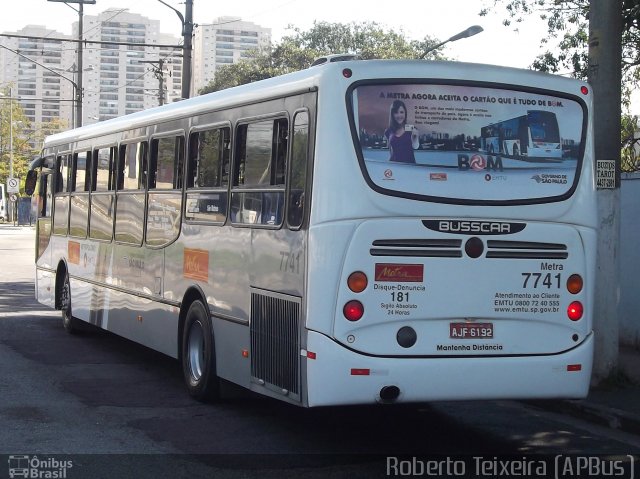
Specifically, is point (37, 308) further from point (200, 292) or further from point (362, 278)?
point (362, 278)

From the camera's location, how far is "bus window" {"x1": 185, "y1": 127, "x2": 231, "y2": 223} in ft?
33.2

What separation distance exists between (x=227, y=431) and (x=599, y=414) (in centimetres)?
334

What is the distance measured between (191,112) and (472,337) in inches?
169

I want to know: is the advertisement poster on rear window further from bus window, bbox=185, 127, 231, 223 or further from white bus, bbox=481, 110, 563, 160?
bus window, bbox=185, 127, 231, 223

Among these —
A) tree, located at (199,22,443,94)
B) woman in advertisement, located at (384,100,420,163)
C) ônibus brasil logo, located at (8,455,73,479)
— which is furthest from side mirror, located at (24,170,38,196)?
tree, located at (199,22,443,94)

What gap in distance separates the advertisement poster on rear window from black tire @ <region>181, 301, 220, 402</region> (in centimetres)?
301

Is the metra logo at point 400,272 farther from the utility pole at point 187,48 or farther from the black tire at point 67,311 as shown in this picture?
the utility pole at point 187,48

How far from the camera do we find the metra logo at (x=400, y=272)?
795 centimetres

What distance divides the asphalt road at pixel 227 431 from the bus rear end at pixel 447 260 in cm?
67

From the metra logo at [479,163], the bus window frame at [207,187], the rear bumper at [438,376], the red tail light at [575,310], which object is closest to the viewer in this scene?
the rear bumper at [438,376]

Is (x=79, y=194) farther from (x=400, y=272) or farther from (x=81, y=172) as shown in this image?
(x=400, y=272)

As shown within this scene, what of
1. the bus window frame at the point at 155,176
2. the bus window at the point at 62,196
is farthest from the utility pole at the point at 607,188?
the bus window at the point at 62,196

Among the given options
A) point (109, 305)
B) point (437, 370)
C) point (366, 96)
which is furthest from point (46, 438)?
point (109, 305)

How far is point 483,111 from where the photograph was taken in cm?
838
